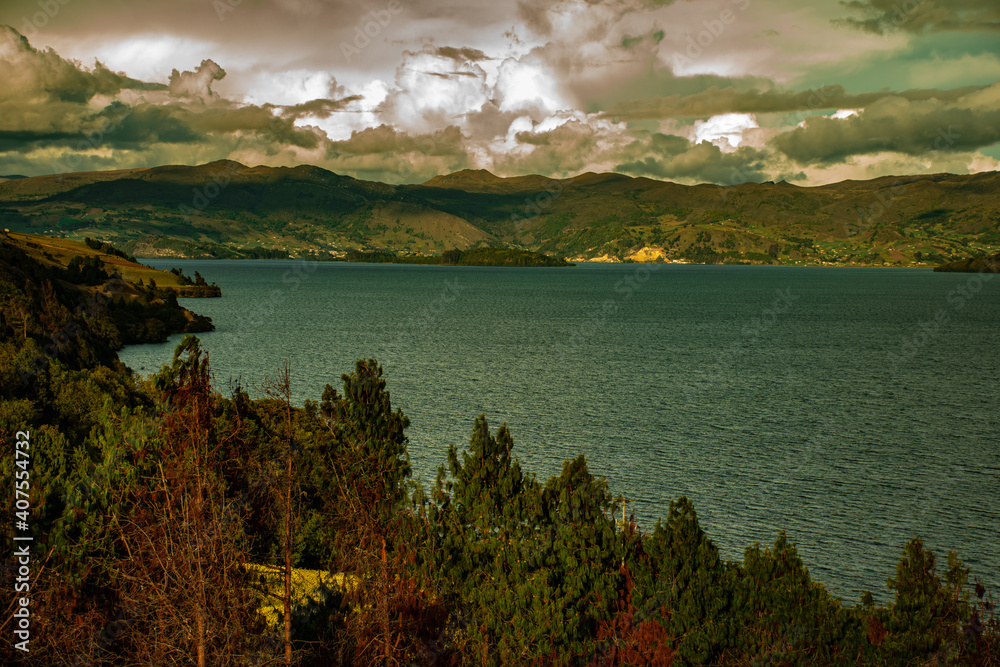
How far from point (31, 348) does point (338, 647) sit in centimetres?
3100

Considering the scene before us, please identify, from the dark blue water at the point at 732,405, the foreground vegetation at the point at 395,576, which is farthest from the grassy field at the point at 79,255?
the foreground vegetation at the point at 395,576

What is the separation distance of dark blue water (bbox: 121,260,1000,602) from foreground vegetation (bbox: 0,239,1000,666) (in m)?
12.6

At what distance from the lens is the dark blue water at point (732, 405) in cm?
3725

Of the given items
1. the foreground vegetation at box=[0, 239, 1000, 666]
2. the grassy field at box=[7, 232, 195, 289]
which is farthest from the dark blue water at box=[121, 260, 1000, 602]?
the grassy field at box=[7, 232, 195, 289]

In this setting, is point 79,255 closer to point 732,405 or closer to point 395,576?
point 732,405

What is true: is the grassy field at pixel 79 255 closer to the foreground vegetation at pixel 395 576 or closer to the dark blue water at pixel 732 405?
the dark blue water at pixel 732 405

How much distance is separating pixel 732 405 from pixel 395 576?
48.6 metres

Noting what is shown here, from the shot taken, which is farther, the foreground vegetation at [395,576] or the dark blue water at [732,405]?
the dark blue water at [732,405]

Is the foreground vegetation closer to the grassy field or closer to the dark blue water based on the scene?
the dark blue water

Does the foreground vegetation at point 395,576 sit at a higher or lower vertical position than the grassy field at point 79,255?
lower

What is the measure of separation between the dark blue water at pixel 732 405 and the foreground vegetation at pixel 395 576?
495 inches

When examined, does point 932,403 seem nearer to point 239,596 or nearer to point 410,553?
point 410,553

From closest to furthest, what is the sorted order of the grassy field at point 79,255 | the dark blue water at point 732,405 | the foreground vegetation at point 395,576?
the foreground vegetation at point 395,576 → the dark blue water at point 732,405 → the grassy field at point 79,255

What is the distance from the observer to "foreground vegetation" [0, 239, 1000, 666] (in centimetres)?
1416
